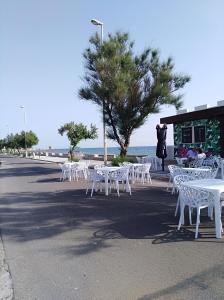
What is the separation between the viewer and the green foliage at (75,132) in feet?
96.3

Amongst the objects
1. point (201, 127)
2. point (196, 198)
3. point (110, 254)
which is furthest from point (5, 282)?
point (201, 127)

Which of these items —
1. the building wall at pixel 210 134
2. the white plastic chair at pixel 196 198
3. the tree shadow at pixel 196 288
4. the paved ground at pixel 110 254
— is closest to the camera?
the tree shadow at pixel 196 288

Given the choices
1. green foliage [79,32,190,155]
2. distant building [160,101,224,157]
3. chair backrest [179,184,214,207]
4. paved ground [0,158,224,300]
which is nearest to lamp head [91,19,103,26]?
green foliage [79,32,190,155]

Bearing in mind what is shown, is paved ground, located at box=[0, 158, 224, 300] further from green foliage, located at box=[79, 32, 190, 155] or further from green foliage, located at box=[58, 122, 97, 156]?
green foliage, located at box=[58, 122, 97, 156]

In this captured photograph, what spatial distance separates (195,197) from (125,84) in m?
16.7

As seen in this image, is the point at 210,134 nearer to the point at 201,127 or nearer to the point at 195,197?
the point at 201,127

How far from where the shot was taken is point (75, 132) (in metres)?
29.5

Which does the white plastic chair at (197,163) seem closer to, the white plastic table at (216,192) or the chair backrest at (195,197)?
the white plastic table at (216,192)

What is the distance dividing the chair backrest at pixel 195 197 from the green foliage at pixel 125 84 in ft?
53.2

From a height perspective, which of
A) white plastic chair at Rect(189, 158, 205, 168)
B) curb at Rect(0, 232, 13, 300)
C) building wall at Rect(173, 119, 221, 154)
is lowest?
curb at Rect(0, 232, 13, 300)

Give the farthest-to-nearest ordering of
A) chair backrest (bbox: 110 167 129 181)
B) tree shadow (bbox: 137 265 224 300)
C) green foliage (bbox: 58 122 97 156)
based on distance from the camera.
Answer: green foliage (bbox: 58 122 97 156)
chair backrest (bbox: 110 167 129 181)
tree shadow (bbox: 137 265 224 300)

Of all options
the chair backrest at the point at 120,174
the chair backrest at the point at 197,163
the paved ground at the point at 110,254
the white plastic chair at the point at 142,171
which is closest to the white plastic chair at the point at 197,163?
the chair backrest at the point at 197,163

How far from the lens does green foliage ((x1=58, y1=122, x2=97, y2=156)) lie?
1155 inches

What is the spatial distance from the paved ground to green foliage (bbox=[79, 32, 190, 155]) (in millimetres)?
14463
